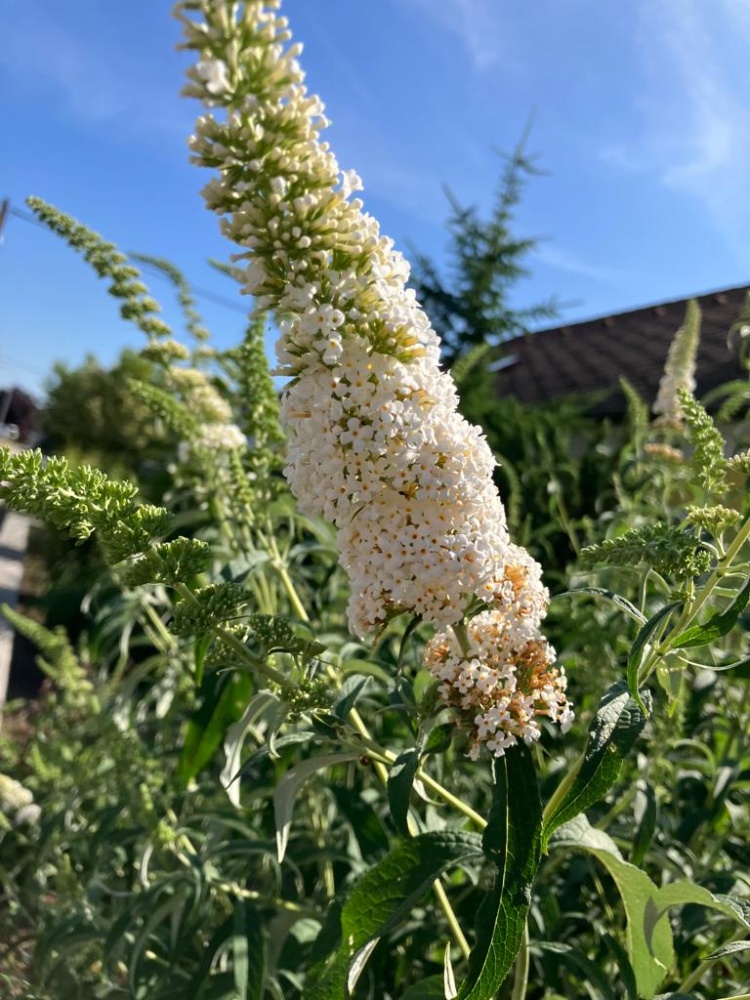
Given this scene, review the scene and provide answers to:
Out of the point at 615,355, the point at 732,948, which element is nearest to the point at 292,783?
the point at 732,948

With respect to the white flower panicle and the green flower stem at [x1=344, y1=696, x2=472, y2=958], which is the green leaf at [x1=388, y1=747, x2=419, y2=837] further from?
the white flower panicle

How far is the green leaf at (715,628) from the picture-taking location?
0.94 m

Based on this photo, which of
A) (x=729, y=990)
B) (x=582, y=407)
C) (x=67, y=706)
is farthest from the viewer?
(x=582, y=407)

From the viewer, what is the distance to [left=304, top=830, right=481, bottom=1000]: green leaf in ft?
3.33

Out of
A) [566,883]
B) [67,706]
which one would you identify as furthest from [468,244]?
[566,883]

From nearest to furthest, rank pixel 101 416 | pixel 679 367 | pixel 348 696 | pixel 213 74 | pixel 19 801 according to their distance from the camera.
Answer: pixel 213 74, pixel 348 696, pixel 19 801, pixel 679 367, pixel 101 416

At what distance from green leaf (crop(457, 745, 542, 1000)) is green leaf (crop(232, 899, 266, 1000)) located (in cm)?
68

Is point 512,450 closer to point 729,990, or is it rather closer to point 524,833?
point 729,990

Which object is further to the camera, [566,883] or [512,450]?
[512,450]

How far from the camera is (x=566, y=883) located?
1.87 metres

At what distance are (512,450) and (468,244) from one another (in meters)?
3.92

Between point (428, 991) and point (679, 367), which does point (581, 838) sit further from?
point (679, 367)

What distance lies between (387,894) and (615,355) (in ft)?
35.9

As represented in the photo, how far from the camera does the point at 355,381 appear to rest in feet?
3.22
